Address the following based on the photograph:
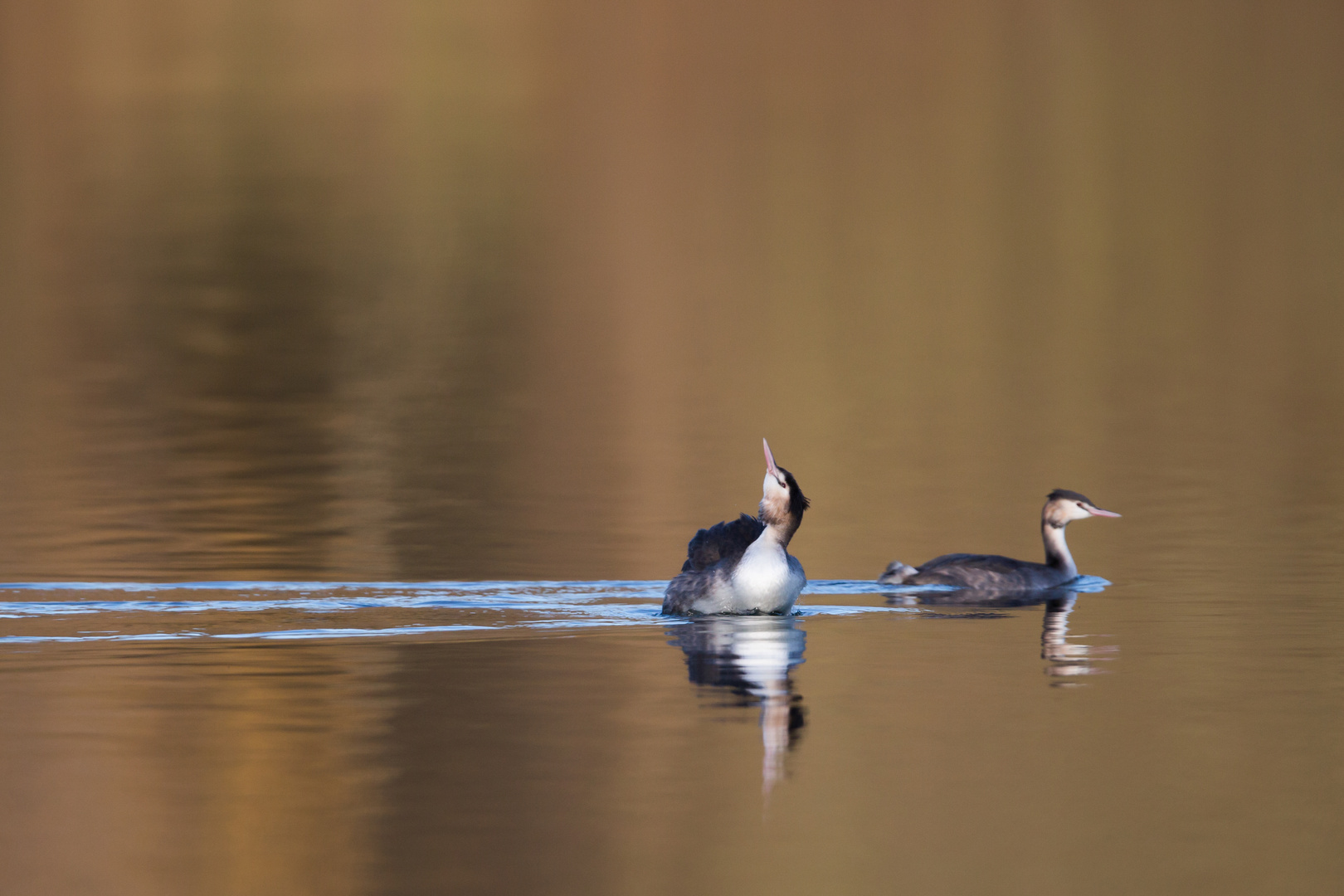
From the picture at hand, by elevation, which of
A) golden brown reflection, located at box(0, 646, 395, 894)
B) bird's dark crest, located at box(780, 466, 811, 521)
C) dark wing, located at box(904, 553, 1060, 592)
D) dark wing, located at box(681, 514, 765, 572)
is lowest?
golden brown reflection, located at box(0, 646, 395, 894)

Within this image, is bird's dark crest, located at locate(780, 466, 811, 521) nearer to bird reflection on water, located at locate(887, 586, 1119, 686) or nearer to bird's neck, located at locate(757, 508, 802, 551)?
bird's neck, located at locate(757, 508, 802, 551)

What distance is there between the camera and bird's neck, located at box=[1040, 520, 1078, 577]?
21312 mm

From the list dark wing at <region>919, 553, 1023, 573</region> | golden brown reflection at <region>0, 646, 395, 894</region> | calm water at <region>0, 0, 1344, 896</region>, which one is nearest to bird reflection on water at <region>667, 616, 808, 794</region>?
calm water at <region>0, 0, 1344, 896</region>

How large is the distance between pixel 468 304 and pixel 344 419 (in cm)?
2261

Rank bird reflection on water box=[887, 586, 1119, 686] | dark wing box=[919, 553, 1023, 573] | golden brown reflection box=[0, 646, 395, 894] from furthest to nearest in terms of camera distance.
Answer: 1. dark wing box=[919, 553, 1023, 573]
2. bird reflection on water box=[887, 586, 1119, 686]
3. golden brown reflection box=[0, 646, 395, 894]

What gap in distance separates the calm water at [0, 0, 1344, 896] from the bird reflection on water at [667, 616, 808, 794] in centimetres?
6

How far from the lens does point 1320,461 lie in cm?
2905

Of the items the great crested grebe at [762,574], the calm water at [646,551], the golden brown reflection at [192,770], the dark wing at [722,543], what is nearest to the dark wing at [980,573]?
the calm water at [646,551]

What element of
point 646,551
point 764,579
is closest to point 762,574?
point 764,579

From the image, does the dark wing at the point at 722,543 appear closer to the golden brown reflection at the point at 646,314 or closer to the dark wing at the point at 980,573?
the golden brown reflection at the point at 646,314

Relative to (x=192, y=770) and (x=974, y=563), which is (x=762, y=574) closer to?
(x=974, y=563)

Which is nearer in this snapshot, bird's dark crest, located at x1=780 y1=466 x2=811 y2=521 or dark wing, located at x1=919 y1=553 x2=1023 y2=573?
bird's dark crest, located at x1=780 y1=466 x2=811 y2=521

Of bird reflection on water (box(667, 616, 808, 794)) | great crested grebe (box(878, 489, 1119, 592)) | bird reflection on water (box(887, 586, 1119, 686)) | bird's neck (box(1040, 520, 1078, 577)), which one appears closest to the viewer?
bird reflection on water (box(667, 616, 808, 794))

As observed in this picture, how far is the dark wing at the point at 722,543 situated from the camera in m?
18.4
